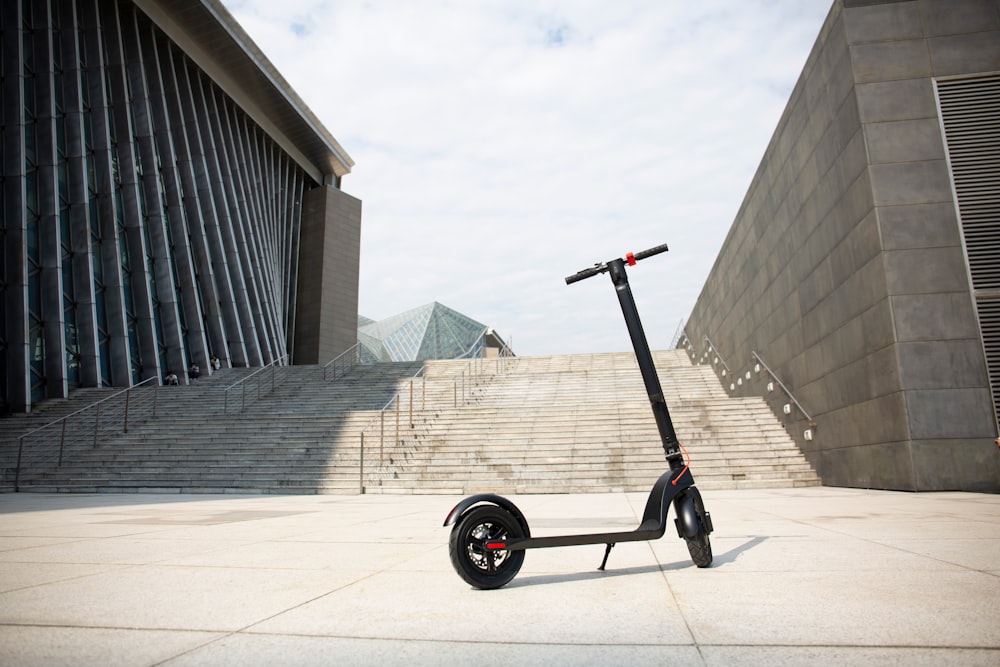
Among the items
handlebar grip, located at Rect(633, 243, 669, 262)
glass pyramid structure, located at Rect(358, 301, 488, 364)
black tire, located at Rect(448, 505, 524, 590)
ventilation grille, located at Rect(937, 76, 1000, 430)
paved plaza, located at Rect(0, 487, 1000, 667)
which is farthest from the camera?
glass pyramid structure, located at Rect(358, 301, 488, 364)

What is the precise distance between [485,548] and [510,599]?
342 mm

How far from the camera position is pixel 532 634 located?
2.62m

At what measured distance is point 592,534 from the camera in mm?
3662

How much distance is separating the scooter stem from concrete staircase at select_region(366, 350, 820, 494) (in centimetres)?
893

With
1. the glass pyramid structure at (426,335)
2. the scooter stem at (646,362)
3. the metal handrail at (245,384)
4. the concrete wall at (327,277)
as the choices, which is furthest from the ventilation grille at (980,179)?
the glass pyramid structure at (426,335)

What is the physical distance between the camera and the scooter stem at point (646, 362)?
13.3 feet

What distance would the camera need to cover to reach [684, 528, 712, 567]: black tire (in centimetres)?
397

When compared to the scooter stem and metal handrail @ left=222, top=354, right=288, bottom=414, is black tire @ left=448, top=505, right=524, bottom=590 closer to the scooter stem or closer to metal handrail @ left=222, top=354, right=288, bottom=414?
the scooter stem

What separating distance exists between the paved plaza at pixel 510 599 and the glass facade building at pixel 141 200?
23037 mm

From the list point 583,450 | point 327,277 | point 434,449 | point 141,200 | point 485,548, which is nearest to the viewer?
point 485,548

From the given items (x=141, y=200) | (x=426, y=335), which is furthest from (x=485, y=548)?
(x=426, y=335)

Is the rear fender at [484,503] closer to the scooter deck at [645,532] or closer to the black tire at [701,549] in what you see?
the scooter deck at [645,532]

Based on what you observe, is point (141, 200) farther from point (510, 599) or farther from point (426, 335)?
point (426, 335)

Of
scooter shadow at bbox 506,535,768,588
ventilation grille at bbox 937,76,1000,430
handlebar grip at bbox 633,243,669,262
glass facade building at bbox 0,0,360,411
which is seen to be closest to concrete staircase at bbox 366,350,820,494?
ventilation grille at bbox 937,76,1000,430
